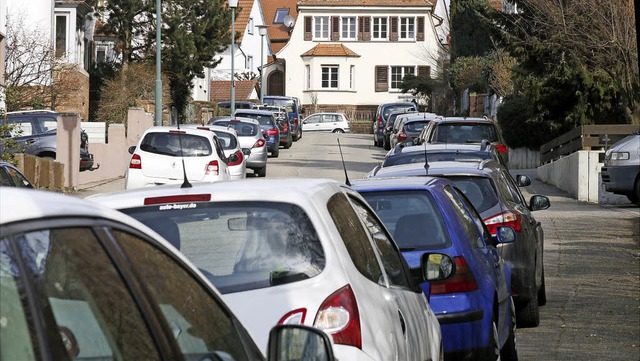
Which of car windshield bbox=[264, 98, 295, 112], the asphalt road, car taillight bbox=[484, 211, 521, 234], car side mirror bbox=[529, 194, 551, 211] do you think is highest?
car windshield bbox=[264, 98, 295, 112]

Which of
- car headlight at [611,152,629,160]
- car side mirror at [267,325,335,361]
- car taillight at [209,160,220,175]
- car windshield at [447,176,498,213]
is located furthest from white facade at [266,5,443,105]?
car side mirror at [267,325,335,361]

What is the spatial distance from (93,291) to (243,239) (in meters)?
3.04

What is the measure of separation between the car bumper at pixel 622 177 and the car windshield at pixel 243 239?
19846mm

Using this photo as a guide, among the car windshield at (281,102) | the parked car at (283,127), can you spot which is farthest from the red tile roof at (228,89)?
the parked car at (283,127)

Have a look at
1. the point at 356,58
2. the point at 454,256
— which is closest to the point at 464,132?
the point at 454,256

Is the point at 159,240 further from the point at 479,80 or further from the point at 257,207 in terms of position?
the point at 479,80

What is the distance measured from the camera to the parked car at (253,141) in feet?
113

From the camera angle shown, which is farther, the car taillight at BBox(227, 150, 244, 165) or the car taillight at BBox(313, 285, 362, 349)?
the car taillight at BBox(227, 150, 244, 165)

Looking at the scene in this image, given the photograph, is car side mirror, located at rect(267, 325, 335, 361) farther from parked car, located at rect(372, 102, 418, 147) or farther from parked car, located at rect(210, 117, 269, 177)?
parked car, located at rect(372, 102, 418, 147)

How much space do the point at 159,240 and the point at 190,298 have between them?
0.24 m

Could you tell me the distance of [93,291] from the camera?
2.73 m

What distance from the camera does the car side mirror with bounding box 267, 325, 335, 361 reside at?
3441 millimetres

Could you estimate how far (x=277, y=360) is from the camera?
136 inches

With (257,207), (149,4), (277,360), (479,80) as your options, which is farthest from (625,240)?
(479,80)
